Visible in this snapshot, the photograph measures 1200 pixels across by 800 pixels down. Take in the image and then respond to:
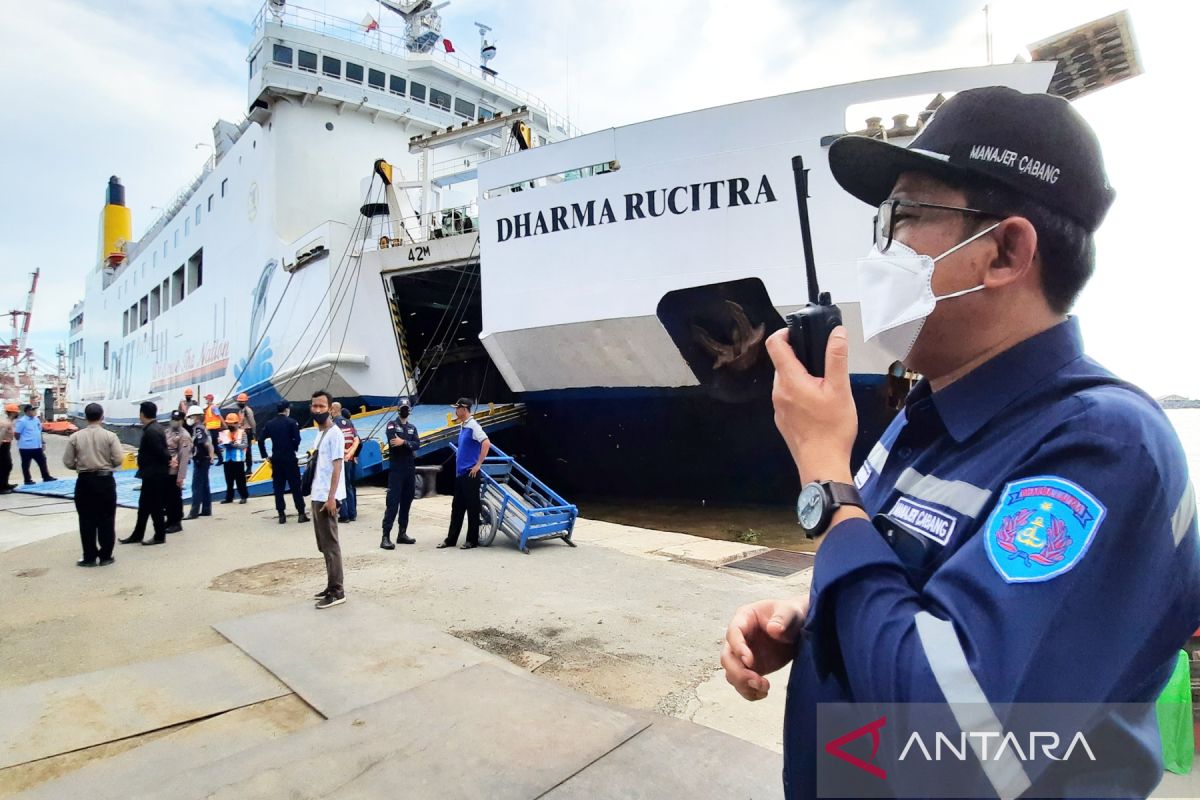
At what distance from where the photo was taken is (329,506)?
4.71m

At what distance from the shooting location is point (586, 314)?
9359mm

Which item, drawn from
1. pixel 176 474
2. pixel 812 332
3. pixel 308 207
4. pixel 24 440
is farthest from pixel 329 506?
pixel 308 207

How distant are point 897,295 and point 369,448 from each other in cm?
1115

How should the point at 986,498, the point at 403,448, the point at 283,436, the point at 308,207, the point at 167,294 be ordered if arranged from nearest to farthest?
the point at 986,498 < the point at 403,448 < the point at 283,436 < the point at 308,207 < the point at 167,294

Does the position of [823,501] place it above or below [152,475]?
above

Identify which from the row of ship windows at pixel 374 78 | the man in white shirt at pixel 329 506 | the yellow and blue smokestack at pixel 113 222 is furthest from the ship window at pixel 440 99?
the yellow and blue smokestack at pixel 113 222

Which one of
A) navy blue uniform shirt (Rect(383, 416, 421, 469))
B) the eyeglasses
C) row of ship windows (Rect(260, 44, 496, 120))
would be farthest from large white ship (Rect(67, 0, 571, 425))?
the eyeglasses

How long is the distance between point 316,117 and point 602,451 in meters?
11.8

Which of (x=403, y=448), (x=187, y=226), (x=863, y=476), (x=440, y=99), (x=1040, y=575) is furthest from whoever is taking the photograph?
(x=187, y=226)

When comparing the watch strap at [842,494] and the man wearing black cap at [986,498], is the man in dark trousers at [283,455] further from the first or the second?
the watch strap at [842,494]

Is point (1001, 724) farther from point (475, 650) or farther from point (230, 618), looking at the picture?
point (230, 618)

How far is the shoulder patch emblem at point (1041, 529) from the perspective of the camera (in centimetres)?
65

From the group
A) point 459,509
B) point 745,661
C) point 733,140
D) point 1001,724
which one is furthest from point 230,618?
point 733,140

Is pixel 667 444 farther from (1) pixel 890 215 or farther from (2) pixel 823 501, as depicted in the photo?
(2) pixel 823 501
